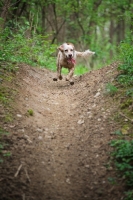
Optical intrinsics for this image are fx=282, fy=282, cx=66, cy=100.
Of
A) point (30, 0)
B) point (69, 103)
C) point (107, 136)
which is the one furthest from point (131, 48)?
point (30, 0)

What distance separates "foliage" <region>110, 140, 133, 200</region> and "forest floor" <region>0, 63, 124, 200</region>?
10cm

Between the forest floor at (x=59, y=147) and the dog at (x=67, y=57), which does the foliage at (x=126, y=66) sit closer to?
the forest floor at (x=59, y=147)

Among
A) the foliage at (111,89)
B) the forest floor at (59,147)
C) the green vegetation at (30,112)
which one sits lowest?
the forest floor at (59,147)

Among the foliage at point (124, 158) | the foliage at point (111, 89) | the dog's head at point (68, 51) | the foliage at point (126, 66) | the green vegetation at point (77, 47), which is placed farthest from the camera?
the dog's head at point (68, 51)

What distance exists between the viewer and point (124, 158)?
3.75 metres

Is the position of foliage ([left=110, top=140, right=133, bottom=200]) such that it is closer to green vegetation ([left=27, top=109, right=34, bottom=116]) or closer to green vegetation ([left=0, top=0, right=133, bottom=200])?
green vegetation ([left=0, top=0, right=133, bottom=200])

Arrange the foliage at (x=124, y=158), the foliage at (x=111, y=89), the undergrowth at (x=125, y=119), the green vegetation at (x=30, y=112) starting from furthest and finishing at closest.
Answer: the foliage at (x=111, y=89) < the green vegetation at (x=30, y=112) < the undergrowth at (x=125, y=119) < the foliage at (x=124, y=158)

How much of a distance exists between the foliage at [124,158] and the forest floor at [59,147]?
0.31ft

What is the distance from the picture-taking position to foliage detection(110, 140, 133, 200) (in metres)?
3.44

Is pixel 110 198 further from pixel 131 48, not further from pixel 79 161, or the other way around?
pixel 131 48

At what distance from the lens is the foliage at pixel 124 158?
344 centimetres

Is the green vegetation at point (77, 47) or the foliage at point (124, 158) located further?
the green vegetation at point (77, 47)

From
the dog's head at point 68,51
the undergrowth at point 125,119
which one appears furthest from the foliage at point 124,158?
the dog's head at point 68,51

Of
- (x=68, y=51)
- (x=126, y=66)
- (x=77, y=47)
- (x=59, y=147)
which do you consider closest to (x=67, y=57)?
(x=68, y=51)
